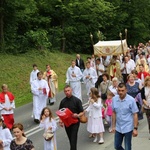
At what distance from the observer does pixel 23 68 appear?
23.5 meters

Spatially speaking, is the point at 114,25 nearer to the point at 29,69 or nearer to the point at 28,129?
the point at 29,69

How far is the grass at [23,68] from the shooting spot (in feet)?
66.5

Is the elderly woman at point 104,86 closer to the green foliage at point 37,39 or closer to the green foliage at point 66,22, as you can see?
the green foliage at point 66,22

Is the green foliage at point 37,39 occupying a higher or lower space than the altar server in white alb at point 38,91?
higher

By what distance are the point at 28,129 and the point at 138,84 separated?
390 cm

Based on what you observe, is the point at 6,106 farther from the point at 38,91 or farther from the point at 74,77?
the point at 74,77

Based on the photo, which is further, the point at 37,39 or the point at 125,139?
the point at 37,39

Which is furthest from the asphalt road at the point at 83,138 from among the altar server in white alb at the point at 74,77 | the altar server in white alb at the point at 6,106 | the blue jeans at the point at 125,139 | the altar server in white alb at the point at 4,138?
the altar server in white alb at the point at 74,77

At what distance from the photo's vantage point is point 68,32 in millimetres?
32469

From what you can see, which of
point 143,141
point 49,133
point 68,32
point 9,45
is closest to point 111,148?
point 143,141

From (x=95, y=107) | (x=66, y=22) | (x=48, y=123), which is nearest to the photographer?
(x=48, y=123)

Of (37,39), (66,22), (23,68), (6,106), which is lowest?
(23,68)

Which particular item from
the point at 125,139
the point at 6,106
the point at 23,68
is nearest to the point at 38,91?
the point at 6,106

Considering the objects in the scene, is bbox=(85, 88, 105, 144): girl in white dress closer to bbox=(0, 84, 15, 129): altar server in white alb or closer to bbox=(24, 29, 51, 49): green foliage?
bbox=(0, 84, 15, 129): altar server in white alb
